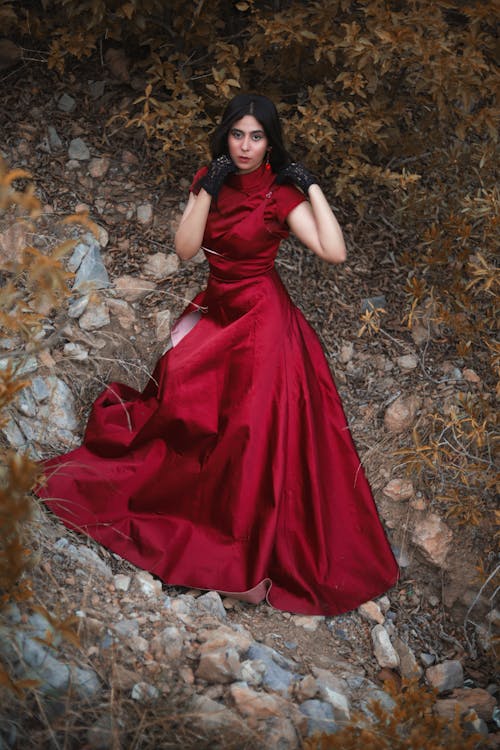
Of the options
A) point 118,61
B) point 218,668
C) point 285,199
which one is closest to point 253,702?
point 218,668

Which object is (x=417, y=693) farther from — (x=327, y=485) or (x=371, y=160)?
(x=371, y=160)

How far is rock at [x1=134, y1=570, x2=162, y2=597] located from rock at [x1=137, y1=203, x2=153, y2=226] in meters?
1.72

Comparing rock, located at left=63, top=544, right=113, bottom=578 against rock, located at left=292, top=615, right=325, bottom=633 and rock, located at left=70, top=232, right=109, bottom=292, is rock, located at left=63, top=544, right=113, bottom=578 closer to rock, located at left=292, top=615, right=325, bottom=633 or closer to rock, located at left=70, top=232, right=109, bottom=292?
rock, located at left=292, top=615, right=325, bottom=633

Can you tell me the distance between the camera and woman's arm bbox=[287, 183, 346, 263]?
2.59m

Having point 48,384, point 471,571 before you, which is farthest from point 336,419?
point 48,384

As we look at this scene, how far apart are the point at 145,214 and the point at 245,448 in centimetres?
146

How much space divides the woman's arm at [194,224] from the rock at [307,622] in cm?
133

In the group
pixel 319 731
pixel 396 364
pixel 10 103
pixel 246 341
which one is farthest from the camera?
pixel 10 103

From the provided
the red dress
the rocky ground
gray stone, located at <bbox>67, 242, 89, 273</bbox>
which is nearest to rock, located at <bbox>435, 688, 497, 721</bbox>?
the rocky ground

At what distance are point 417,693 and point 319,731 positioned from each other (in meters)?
0.27

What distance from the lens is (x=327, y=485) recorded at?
9.24ft

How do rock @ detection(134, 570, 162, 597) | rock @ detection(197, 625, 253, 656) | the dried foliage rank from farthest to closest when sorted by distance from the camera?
rock @ detection(134, 570, 162, 597) < rock @ detection(197, 625, 253, 656) < the dried foliage

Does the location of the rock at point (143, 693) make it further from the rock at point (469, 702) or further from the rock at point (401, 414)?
the rock at point (401, 414)

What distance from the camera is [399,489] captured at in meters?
3.00
